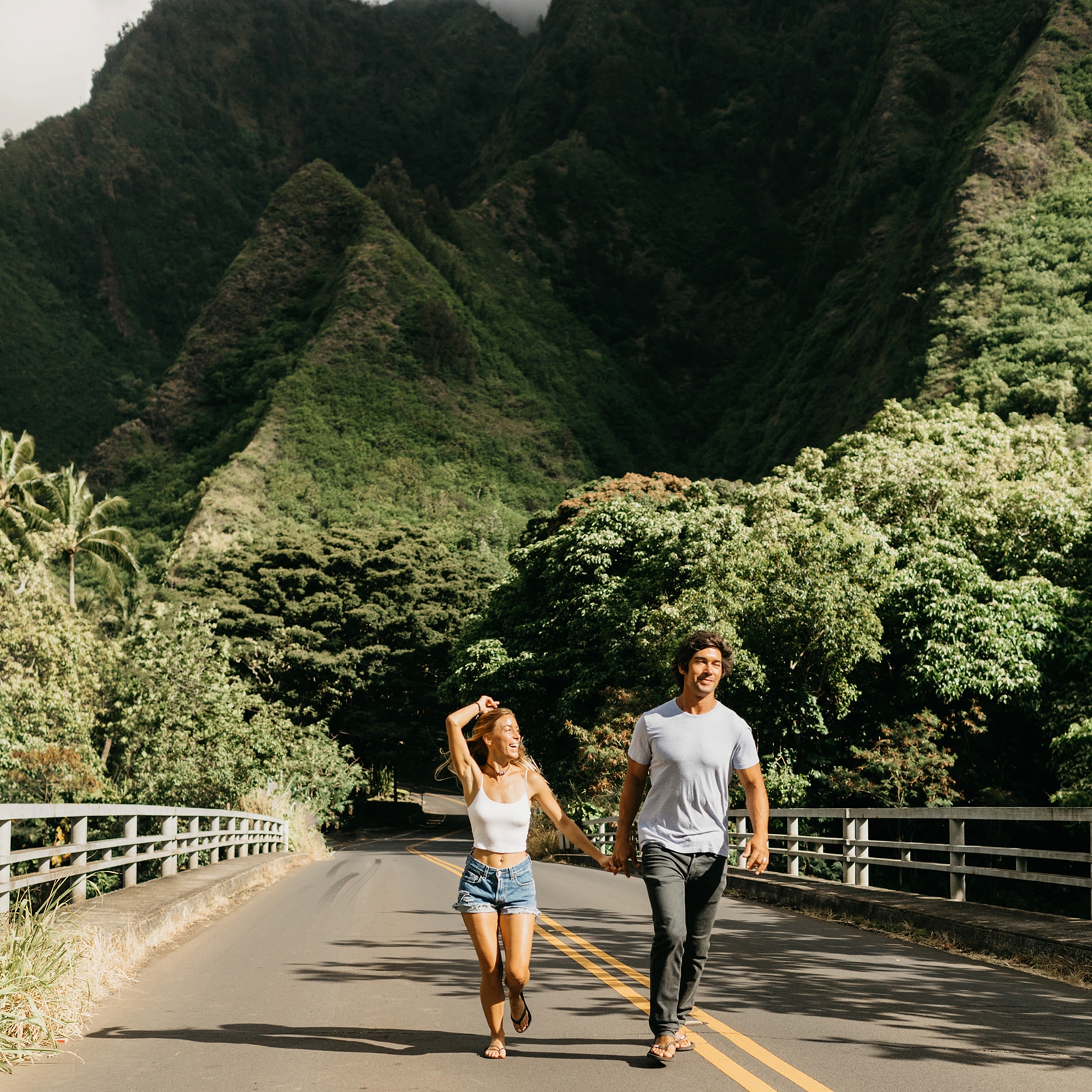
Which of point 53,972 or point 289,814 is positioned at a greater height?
point 53,972

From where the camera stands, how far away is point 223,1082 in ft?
20.1

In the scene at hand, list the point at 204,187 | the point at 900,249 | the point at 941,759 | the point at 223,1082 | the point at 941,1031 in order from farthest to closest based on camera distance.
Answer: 1. the point at 204,187
2. the point at 900,249
3. the point at 941,759
4. the point at 941,1031
5. the point at 223,1082

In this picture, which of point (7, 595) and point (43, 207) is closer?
point (7, 595)

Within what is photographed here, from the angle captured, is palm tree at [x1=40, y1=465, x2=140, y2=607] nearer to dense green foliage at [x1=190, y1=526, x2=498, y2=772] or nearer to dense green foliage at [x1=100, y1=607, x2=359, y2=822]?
dense green foliage at [x1=190, y1=526, x2=498, y2=772]

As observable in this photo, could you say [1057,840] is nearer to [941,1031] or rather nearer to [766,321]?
[941,1031]

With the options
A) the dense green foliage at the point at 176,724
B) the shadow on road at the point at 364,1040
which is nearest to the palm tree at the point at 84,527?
the dense green foliage at the point at 176,724

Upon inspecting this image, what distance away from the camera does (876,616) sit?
27.8 m

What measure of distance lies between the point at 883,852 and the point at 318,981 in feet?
83.8

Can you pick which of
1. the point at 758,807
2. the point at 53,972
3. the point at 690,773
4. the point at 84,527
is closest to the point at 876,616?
the point at 758,807

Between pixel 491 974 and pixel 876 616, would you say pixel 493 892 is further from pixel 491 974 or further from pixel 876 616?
pixel 876 616

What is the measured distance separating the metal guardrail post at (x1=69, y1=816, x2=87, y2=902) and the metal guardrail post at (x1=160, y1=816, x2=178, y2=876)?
11.8 ft

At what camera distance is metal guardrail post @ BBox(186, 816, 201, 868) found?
16547mm

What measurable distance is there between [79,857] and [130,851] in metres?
2.42

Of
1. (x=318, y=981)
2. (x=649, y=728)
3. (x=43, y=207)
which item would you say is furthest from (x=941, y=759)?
(x=43, y=207)
